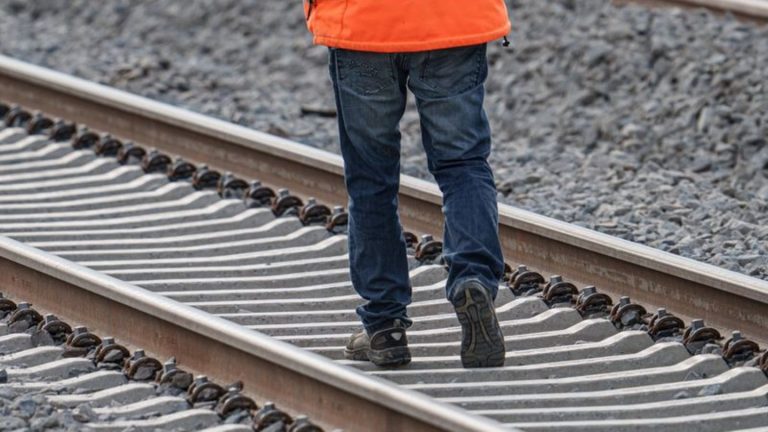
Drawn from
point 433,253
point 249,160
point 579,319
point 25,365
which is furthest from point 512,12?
point 25,365

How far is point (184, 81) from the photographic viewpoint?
980 cm

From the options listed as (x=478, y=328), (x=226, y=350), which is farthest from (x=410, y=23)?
(x=226, y=350)

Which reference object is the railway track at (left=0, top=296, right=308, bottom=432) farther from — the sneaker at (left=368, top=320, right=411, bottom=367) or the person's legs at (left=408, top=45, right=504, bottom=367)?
the person's legs at (left=408, top=45, right=504, bottom=367)

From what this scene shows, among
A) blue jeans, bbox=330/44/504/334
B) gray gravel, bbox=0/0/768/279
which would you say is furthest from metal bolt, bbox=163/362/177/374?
gray gravel, bbox=0/0/768/279

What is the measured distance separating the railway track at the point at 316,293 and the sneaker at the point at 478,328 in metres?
0.05

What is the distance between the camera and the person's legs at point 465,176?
499 cm

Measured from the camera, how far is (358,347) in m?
5.34

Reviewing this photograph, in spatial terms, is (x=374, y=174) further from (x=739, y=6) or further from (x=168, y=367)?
(x=739, y=6)

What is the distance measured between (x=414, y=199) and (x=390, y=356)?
5.75 ft

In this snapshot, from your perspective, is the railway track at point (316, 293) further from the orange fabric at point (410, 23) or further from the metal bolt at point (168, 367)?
the orange fabric at point (410, 23)

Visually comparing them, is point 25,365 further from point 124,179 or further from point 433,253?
point 124,179

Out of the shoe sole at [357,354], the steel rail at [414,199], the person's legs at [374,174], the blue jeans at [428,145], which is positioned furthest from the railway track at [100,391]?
the steel rail at [414,199]

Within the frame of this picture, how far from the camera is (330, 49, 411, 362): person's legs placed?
16.5ft

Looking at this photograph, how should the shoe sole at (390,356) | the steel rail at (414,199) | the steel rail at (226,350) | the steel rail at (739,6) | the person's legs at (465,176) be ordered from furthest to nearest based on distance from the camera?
the steel rail at (739,6), the steel rail at (414,199), the shoe sole at (390,356), the person's legs at (465,176), the steel rail at (226,350)
